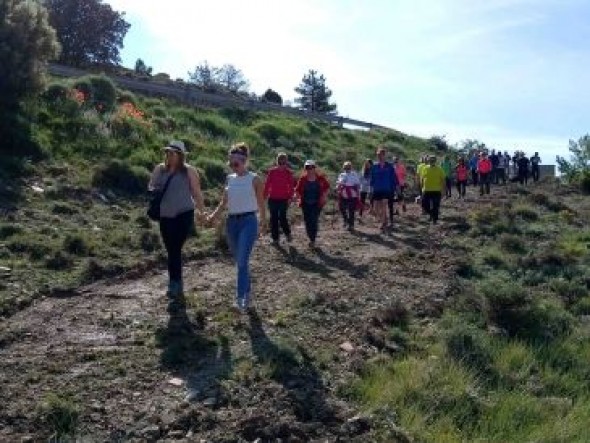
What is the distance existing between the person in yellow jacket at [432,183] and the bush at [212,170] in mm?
4913

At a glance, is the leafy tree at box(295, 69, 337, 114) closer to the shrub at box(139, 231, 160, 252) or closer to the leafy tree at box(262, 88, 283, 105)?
the leafy tree at box(262, 88, 283, 105)

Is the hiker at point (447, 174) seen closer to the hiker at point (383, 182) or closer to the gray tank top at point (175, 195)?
the hiker at point (383, 182)

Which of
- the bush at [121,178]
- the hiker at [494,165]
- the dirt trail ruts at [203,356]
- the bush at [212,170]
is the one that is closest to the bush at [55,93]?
Answer: the bush at [212,170]

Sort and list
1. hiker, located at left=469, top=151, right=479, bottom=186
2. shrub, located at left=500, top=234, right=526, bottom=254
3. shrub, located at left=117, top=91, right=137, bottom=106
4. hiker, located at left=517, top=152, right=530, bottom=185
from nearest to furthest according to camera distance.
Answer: shrub, located at left=500, top=234, right=526, bottom=254 < shrub, located at left=117, top=91, right=137, bottom=106 < hiker, located at left=469, top=151, right=479, bottom=186 < hiker, located at left=517, top=152, right=530, bottom=185

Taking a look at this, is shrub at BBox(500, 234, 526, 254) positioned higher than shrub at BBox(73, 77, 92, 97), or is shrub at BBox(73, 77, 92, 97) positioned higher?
shrub at BBox(73, 77, 92, 97)

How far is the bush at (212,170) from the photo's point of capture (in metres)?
20.8

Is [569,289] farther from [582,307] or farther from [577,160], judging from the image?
[577,160]

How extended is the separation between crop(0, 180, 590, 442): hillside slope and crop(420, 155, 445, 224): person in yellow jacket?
237 inches

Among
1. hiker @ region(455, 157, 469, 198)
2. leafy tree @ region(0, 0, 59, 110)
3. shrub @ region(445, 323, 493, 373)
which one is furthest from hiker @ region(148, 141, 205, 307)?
hiker @ region(455, 157, 469, 198)

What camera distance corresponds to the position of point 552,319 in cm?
1059

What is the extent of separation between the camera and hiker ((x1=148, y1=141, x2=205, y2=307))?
31.0 ft

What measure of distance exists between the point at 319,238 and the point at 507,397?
8.35 m

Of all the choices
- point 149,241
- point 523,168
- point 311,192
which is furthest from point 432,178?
point 523,168

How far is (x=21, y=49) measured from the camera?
19109 millimetres
